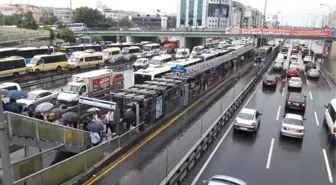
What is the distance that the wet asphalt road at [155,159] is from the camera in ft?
38.7

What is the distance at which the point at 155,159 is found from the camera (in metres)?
13.6

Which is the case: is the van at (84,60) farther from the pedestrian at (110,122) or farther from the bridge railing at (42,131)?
the bridge railing at (42,131)

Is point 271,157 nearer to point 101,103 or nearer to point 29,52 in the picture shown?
point 101,103

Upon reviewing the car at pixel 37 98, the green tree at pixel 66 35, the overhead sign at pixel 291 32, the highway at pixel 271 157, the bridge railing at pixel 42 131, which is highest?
the overhead sign at pixel 291 32

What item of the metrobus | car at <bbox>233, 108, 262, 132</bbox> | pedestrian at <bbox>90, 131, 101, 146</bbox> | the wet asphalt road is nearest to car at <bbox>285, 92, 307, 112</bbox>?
car at <bbox>233, 108, 262, 132</bbox>

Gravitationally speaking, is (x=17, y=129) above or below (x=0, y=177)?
above

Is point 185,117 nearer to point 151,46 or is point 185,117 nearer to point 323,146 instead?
point 323,146

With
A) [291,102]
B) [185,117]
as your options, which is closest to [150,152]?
[185,117]

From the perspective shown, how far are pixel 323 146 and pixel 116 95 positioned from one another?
40.3 ft

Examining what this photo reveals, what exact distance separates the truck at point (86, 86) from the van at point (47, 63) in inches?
479

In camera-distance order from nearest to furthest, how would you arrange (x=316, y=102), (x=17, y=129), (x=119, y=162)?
(x=17, y=129) → (x=119, y=162) → (x=316, y=102)

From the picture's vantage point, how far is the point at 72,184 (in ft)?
35.7

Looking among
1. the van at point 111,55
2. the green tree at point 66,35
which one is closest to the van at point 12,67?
the van at point 111,55

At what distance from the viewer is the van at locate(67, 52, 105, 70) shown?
3856 cm
